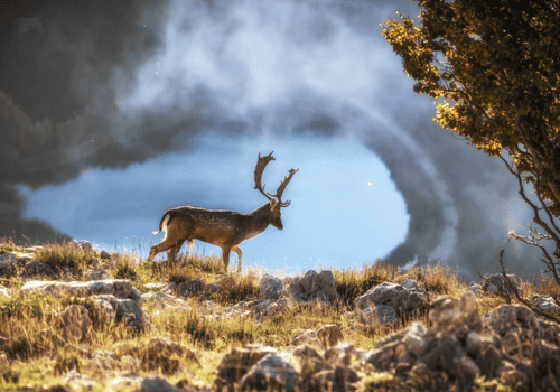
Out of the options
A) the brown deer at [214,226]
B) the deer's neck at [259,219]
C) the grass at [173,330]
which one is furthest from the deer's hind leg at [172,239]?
the deer's neck at [259,219]

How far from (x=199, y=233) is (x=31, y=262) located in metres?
5.33

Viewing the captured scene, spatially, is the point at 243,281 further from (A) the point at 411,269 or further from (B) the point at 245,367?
(B) the point at 245,367

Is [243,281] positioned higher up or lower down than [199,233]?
lower down

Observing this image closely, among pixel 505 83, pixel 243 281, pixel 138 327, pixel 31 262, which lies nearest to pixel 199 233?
pixel 243 281

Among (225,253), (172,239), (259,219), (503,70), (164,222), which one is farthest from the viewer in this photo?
(259,219)

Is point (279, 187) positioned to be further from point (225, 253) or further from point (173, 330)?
point (173, 330)

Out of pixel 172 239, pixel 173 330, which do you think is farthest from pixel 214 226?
pixel 173 330

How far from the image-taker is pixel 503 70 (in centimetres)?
695

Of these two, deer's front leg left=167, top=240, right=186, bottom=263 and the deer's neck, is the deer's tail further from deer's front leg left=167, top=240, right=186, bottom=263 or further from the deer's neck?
the deer's neck

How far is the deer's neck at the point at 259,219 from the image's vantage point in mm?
15344

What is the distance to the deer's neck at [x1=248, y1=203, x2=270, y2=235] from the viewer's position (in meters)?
15.3

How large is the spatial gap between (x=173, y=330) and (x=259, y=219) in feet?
28.2

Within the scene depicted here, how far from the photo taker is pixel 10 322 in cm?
628

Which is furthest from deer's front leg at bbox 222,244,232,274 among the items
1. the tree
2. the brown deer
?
the tree
